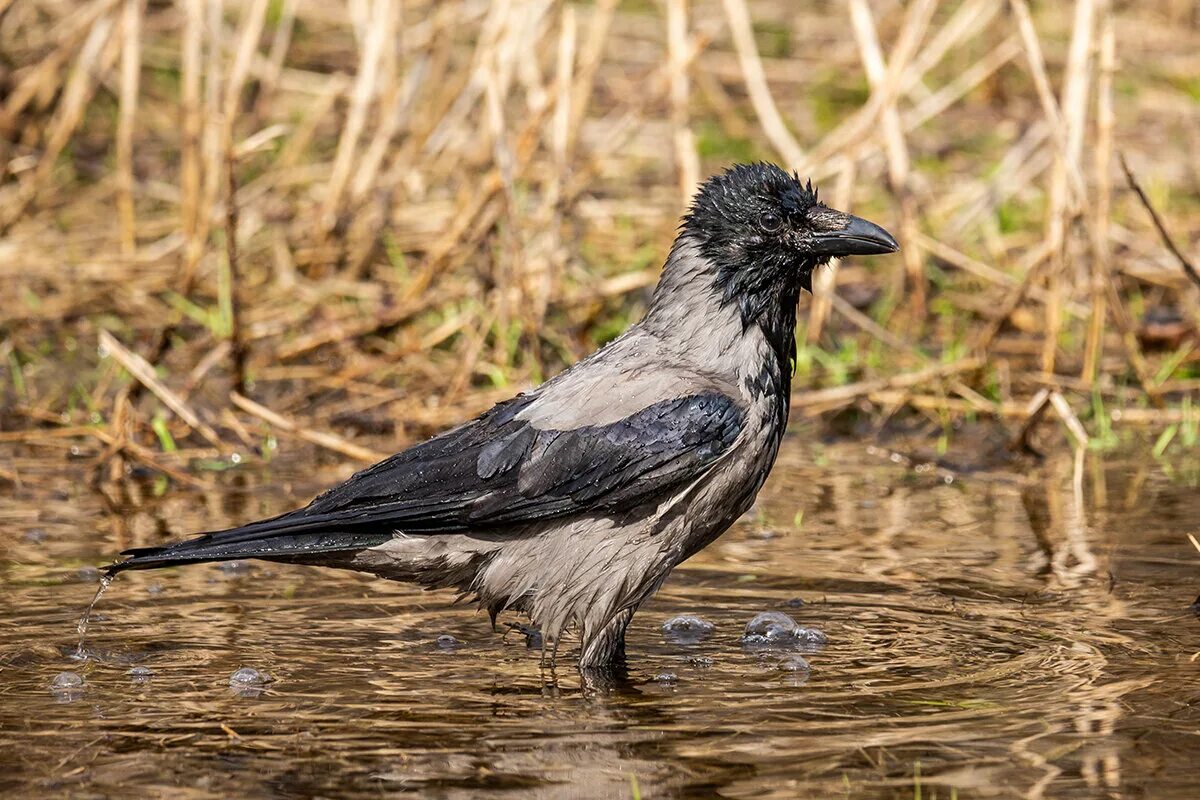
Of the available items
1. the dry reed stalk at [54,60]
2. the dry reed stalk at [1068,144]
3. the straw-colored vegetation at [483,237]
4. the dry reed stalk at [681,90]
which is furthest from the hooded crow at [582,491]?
the dry reed stalk at [54,60]

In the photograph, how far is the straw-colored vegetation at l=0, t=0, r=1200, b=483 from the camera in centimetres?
705

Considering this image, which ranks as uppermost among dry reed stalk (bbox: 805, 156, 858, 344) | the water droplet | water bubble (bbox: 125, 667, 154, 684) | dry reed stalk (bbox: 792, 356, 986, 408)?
dry reed stalk (bbox: 805, 156, 858, 344)

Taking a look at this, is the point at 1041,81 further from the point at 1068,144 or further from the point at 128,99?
the point at 128,99

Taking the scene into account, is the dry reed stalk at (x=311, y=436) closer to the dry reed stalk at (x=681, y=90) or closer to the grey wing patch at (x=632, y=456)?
the dry reed stalk at (x=681, y=90)

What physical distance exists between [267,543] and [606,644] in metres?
0.91

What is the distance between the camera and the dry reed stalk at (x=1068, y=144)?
21.8 feet

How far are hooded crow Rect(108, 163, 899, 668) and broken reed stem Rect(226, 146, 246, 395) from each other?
2.24 metres

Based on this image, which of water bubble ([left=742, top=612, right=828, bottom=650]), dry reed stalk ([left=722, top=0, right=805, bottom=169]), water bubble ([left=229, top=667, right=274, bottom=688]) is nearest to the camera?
water bubble ([left=229, top=667, right=274, bottom=688])

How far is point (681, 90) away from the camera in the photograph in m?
7.44

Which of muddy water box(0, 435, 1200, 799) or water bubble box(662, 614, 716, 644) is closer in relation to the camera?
muddy water box(0, 435, 1200, 799)

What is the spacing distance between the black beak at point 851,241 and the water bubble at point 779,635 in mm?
1025

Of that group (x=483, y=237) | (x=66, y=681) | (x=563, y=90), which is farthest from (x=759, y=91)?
(x=66, y=681)

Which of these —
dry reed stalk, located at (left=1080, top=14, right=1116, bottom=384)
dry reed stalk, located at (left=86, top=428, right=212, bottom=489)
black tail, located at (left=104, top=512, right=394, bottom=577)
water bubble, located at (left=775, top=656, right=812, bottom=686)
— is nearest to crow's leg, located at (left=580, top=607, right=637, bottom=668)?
water bubble, located at (left=775, top=656, right=812, bottom=686)

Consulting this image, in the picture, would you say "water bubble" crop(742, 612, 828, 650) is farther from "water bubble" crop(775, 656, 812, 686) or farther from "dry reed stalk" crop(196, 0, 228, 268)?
"dry reed stalk" crop(196, 0, 228, 268)
